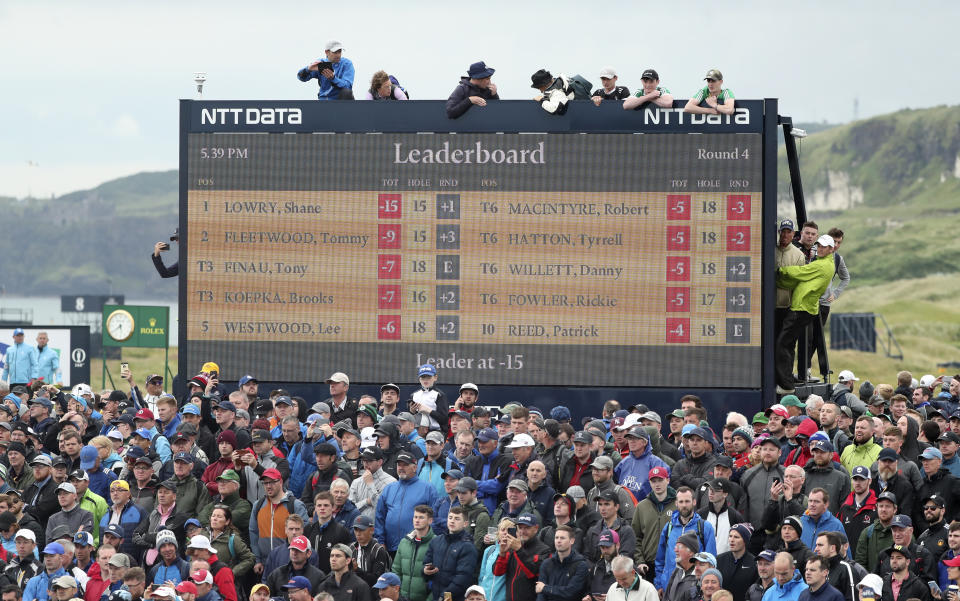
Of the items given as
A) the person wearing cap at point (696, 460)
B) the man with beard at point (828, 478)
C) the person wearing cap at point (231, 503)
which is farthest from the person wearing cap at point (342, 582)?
the man with beard at point (828, 478)

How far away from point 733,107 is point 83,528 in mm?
10340

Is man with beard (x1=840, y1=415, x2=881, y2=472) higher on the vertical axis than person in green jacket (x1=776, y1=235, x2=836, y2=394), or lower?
lower

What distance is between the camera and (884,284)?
150 m

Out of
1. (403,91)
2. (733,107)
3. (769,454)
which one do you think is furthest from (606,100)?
(769,454)

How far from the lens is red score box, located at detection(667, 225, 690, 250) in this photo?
20141mm

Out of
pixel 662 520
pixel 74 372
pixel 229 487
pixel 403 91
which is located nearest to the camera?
pixel 662 520

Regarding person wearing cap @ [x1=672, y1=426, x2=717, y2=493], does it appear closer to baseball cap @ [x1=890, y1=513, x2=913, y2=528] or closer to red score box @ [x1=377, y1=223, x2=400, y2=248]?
baseball cap @ [x1=890, y1=513, x2=913, y2=528]

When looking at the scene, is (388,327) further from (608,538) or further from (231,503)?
(608,538)

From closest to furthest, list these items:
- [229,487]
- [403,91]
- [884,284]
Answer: [229,487]
[403,91]
[884,284]

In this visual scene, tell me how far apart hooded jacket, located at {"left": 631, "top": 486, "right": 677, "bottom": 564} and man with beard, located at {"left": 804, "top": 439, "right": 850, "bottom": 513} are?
1631 millimetres

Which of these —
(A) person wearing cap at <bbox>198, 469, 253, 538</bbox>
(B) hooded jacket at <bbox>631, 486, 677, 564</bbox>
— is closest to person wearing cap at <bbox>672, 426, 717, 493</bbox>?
(B) hooded jacket at <bbox>631, 486, 677, 564</bbox>

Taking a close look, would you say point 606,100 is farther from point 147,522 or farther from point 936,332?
point 936,332

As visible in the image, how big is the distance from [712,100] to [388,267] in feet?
16.9

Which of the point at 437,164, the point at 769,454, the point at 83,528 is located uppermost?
the point at 437,164
